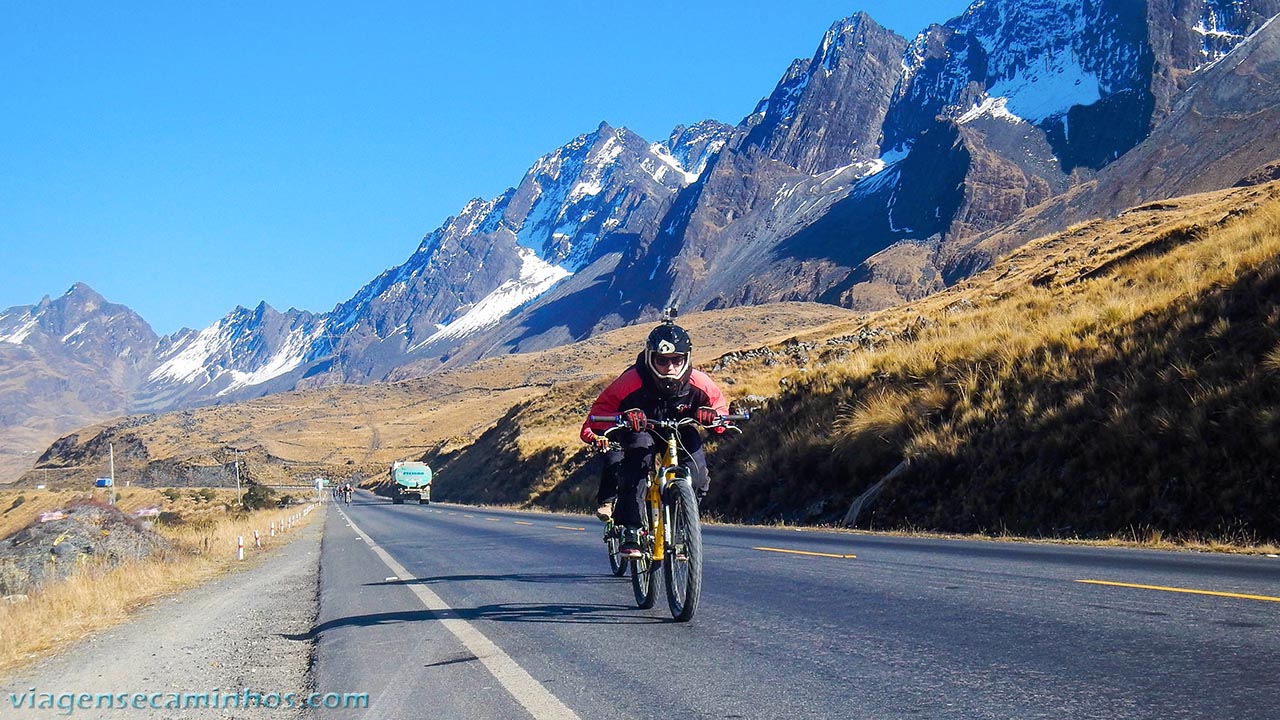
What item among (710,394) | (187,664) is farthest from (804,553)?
(187,664)

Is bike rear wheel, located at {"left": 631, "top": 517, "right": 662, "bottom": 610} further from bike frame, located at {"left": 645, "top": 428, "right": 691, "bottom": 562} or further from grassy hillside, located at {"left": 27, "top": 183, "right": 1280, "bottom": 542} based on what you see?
grassy hillside, located at {"left": 27, "top": 183, "right": 1280, "bottom": 542}

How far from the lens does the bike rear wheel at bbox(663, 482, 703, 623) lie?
252 inches

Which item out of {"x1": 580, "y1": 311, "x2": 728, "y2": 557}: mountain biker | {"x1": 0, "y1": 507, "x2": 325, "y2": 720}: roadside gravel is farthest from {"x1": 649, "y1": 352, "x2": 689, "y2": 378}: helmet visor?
{"x1": 0, "y1": 507, "x2": 325, "y2": 720}: roadside gravel

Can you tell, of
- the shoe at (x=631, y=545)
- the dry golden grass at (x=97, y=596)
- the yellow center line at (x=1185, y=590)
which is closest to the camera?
the yellow center line at (x=1185, y=590)

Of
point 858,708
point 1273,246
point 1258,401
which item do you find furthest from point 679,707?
point 1273,246

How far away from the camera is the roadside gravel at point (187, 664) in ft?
18.5

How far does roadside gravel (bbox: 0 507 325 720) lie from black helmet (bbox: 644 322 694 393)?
312cm

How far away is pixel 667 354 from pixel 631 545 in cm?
144

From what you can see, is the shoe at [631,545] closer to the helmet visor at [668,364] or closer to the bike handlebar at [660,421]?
the bike handlebar at [660,421]

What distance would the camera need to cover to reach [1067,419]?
13500 mm

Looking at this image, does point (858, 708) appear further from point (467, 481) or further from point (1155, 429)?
point (467, 481)

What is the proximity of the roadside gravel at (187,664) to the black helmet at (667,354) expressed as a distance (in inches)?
123

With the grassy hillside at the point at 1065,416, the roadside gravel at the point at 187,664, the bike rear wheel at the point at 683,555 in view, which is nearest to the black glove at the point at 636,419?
the bike rear wheel at the point at 683,555

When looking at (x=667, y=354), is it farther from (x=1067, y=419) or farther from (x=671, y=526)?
(x=1067, y=419)
